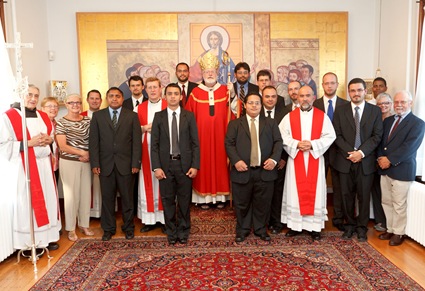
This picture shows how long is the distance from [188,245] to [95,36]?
374 centimetres

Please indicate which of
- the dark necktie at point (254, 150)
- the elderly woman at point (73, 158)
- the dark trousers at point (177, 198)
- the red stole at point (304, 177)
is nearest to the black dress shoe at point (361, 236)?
the red stole at point (304, 177)

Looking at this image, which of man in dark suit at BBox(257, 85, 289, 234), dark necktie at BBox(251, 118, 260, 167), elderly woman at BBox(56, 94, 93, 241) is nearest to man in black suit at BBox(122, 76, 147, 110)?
elderly woman at BBox(56, 94, 93, 241)

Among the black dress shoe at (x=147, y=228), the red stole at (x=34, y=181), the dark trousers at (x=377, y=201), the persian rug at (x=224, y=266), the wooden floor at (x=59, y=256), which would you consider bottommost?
the wooden floor at (x=59, y=256)

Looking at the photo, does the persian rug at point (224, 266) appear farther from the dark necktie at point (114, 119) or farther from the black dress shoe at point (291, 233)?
the dark necktie at point (114, 119)

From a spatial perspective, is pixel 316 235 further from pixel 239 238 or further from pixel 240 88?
pixel 240 88

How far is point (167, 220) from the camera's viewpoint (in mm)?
4656

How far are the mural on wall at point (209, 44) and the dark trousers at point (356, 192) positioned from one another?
2.35 meters

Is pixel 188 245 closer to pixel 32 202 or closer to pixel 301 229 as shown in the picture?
pixel 301 229

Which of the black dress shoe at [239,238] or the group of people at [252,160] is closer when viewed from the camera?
the group of people at [252,160]

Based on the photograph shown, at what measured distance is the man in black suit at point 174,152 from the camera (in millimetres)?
4520

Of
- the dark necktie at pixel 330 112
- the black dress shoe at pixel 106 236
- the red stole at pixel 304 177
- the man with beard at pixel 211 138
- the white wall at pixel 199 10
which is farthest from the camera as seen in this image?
the white wall at pixel 199 10

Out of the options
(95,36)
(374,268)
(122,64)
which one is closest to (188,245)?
(374,268)

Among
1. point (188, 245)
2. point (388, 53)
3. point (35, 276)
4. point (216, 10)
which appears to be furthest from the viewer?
point (216, 10)

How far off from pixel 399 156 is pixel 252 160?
161 centimetres
